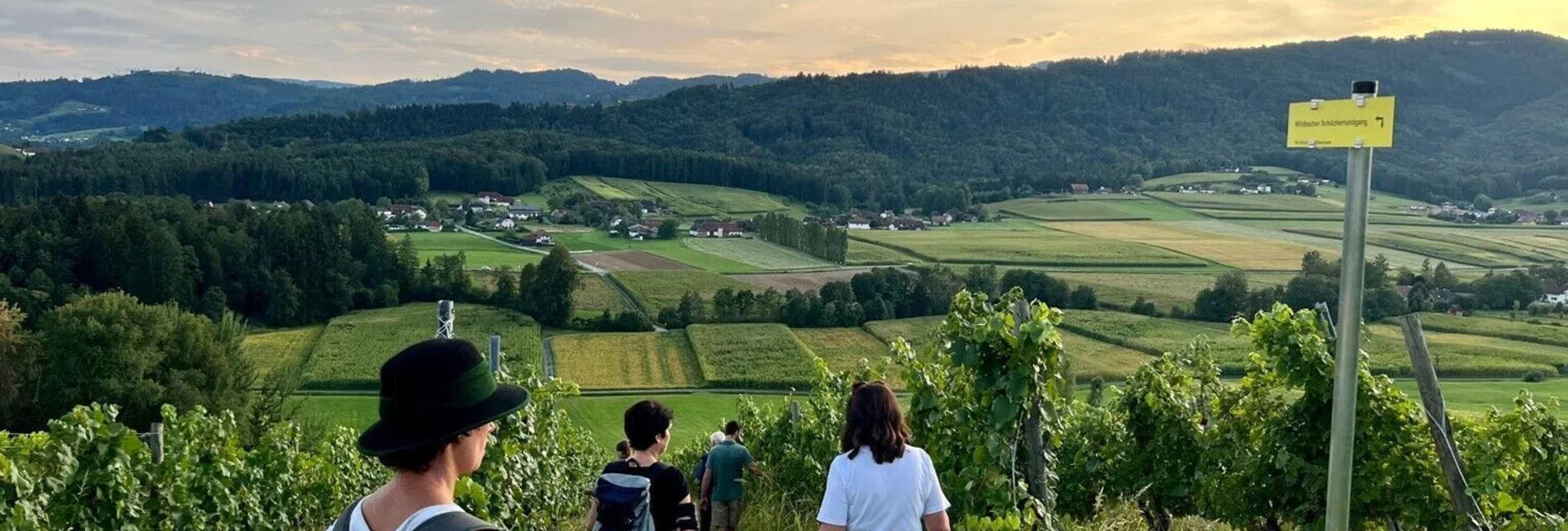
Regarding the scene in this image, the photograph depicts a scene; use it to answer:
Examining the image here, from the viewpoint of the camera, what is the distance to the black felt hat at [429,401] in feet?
6.78

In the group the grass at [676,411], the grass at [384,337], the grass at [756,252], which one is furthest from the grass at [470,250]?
the grass at [676,411]

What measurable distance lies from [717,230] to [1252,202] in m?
41.3

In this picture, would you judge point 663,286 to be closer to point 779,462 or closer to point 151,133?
point 779,462

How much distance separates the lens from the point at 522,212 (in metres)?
83.6

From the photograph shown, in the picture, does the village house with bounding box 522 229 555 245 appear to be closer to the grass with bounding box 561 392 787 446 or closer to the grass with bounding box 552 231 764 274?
the grass with bounding box 552 231 764 274

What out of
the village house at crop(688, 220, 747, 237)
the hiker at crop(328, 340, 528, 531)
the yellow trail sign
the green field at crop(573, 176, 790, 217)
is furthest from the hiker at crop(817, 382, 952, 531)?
the green field at crop(573, 176, 790, 217)

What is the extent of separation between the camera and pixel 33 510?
20.0 ft

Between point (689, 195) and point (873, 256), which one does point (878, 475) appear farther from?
point (689, 195)

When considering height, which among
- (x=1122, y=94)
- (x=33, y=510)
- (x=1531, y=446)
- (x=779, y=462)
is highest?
(x=1122, y=94)

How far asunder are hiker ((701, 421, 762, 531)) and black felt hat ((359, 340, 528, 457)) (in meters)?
5.00

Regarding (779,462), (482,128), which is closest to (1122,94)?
(482,128)

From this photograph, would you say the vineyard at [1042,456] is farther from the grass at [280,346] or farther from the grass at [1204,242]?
the grass at [1204,242]

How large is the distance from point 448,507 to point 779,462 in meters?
9.23

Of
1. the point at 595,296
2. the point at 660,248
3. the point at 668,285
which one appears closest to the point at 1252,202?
the point at 660,248
